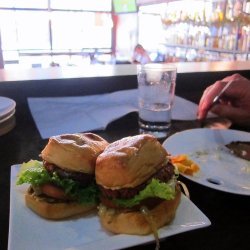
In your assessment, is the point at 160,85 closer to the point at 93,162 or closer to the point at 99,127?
the point at 99,127

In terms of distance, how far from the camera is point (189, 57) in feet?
16.3

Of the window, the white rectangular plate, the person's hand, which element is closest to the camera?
the white rectangular plate

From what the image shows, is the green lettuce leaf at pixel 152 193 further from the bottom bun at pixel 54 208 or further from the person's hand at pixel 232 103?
the person's hand at pixel 232 103

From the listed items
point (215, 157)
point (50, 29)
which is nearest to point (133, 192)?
point (215, 157)

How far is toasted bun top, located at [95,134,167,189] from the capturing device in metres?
0.44

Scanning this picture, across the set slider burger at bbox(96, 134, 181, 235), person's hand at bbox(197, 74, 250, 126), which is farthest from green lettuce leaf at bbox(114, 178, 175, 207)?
person's hand at bbox(197, 74, 250, 126)

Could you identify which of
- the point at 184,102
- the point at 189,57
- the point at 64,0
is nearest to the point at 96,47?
the point at 64,0

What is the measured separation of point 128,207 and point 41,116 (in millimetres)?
597

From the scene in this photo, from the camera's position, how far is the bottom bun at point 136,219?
1.35 feet

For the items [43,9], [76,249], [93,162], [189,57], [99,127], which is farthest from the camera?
[43,9]

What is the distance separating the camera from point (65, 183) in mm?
468

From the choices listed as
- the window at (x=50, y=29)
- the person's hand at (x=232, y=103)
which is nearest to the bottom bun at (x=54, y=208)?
the person's hand at (x=232, y=103)

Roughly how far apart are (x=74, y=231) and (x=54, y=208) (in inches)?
1.9

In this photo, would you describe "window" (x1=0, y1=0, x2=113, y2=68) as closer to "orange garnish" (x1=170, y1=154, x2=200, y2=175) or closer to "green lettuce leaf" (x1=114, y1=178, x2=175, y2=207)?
"orange garnish" (x1=170, y1=154, x2=200, y2=175)
